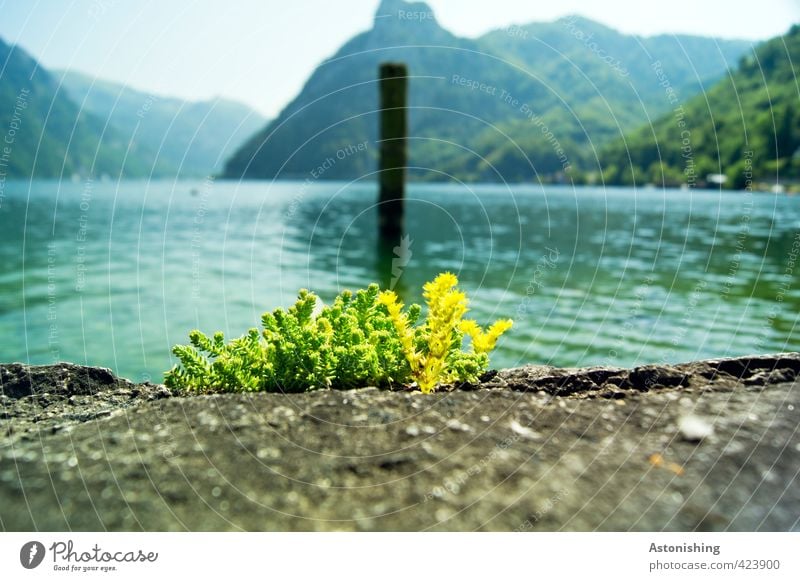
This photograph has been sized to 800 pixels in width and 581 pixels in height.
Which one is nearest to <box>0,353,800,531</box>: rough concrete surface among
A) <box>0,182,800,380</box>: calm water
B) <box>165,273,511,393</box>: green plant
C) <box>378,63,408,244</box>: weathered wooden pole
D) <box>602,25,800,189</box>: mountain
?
<box>165,273,511,393</box>: green plant

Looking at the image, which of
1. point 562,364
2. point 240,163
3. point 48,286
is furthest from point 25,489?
point 240,163

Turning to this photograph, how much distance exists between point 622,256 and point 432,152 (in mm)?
95032

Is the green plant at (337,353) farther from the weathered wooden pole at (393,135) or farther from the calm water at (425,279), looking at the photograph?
the weathered wooden pole at (393,135)

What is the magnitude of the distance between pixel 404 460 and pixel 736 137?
340 ft

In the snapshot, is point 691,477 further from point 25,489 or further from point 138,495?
point 25,489

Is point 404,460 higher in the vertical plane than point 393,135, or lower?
lower

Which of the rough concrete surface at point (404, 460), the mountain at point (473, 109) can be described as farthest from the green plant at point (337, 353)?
the mountain at point (473, 109)

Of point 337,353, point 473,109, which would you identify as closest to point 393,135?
point 337,353

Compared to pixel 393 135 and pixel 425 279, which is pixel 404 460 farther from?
pixel 425 279
